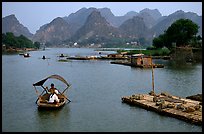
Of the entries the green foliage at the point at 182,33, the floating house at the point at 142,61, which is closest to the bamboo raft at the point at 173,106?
the floating house at the point at 142,61

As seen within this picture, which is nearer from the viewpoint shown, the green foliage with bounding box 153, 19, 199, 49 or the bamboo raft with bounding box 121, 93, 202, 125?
the bamboo raft with bounding box 121, 93, 202, 125

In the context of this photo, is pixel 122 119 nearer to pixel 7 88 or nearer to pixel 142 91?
pixel 142 91

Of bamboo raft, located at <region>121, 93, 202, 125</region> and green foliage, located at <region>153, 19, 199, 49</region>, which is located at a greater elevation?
green foliage, located at <region>153, 19, 199, 49</region>

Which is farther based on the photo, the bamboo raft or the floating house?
the floating house

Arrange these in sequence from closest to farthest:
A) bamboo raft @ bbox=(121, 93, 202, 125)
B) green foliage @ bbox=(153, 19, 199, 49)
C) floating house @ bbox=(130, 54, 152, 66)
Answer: bamboo raft @ bbox=(121, 93, 202, 125), floating house @ bbox=(130, 54, 152, 66), green foliage @ bbox=(153, 19, 199, 49)

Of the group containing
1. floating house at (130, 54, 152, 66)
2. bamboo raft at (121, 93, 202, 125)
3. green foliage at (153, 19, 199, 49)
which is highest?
green foliage at (153, 19, 199, 49)

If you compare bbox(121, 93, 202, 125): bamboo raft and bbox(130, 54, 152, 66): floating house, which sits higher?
bbox(130, 54, 152, 66): floating house

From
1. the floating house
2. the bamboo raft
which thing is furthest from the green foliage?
the bamboo raft

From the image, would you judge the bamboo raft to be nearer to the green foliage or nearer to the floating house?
the floating house

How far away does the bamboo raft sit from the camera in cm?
1346

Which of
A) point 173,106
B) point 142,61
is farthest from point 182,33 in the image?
point 173,106

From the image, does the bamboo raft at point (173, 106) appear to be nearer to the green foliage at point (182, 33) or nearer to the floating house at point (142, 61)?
the floating house at point (142, 61)

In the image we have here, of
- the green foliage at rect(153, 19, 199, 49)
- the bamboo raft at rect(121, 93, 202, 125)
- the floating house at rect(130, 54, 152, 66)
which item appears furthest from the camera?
the green foliage at rect(153, 19, 199, 49)

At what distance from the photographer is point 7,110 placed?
53.9ft
